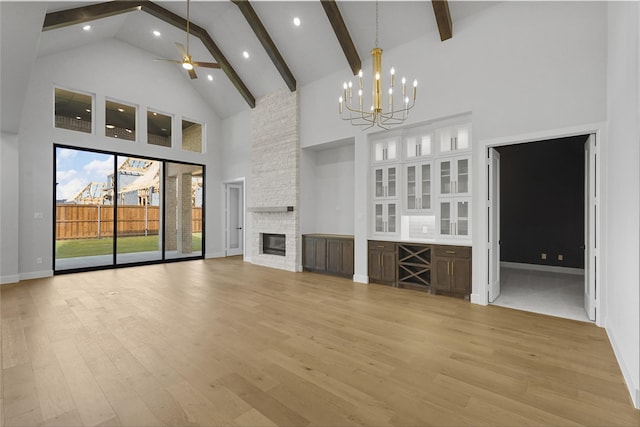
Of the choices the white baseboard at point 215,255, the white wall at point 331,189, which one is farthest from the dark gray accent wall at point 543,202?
the white baseboard at point 215,255

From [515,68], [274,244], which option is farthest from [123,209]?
[515,68]

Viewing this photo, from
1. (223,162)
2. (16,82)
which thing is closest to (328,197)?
(223,162)

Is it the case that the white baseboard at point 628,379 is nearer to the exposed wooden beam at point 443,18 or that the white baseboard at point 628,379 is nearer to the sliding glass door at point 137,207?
the exposed wooden beam at point 443,18

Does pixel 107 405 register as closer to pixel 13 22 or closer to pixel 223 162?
pixel 13 22

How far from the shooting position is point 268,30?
6.40m

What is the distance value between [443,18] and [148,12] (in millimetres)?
6112

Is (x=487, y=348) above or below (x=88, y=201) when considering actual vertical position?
below

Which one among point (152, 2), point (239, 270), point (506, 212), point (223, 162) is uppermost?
point (152, 2)

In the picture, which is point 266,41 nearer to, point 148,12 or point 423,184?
point 148,12

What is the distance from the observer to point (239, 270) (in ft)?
23.6

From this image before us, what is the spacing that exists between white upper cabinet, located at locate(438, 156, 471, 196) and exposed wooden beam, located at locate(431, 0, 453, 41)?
6.55 ft

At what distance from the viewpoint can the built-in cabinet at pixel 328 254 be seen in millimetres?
6312

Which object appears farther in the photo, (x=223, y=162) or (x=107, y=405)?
(x=223, y=162)

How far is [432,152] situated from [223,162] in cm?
684
